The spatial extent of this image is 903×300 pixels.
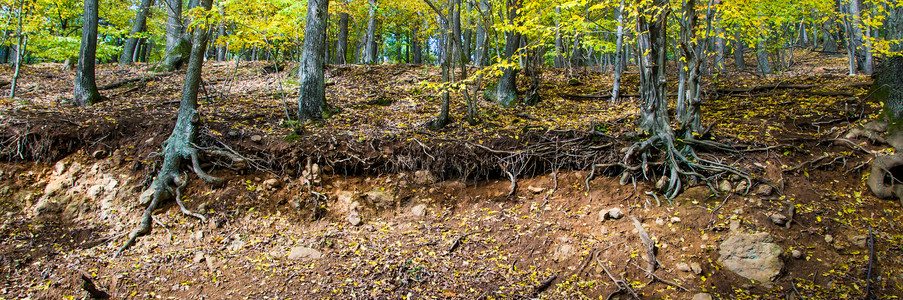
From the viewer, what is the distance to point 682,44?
18.5 feet

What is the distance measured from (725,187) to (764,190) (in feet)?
1.37

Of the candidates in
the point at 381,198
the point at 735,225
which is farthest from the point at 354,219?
the point at 735,225

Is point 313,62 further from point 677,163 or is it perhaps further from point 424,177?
point 677,163

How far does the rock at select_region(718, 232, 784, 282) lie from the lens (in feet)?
14.0

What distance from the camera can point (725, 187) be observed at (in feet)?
17.1

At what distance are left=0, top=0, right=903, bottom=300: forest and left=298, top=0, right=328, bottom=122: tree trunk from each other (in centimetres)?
4

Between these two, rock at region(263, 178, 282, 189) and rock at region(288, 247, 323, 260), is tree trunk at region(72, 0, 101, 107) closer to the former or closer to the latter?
rock at region(263, 178, 282, 189)

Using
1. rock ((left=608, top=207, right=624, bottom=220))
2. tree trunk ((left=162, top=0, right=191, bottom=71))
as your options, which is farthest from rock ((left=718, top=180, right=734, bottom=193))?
tree trunk ((left=162, top=0, right=191, bottom=71))

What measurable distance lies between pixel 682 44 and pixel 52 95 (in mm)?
12439

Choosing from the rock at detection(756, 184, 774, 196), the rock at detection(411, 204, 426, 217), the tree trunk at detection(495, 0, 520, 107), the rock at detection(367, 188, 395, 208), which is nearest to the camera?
the rock at detection(756, 184, 774, 196)

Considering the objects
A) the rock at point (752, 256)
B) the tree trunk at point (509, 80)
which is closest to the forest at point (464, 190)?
the rock at point (752, 256)

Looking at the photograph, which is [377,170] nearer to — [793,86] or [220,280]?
[220,280]

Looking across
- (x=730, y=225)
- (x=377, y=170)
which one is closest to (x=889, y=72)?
(x=730, y=225)

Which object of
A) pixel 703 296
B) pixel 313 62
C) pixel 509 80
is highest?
pixel 313 62
